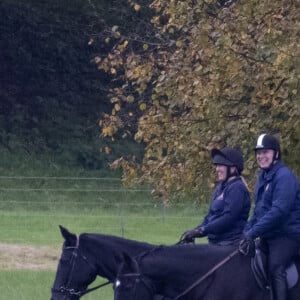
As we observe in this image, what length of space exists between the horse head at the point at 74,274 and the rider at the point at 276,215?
1332 millimetres

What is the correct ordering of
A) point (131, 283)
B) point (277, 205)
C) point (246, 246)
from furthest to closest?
1. point (246, 246)
2. point (277, 205)
3. point (131, 283)

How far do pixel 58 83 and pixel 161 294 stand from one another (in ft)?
84.3

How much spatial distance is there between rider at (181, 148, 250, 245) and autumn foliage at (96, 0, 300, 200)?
282 cm

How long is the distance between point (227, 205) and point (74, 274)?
4.93ft

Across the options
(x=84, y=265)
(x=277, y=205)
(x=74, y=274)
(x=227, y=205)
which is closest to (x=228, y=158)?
(x=227, y=205)

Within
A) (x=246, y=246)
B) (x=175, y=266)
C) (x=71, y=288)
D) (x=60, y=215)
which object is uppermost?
(x=246, y=246)

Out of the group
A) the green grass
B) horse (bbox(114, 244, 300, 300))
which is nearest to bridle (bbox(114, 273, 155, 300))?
horse (bbox(114, 244, 300, 300))

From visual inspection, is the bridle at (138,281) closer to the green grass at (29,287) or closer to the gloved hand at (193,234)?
the gloved hand at (193,234)

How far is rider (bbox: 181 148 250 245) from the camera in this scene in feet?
29.8

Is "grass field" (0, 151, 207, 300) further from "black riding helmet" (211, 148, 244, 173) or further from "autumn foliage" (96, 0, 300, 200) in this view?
"black riding helmet" (211, 148, 244, 173)

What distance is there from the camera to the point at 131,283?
7.86 m

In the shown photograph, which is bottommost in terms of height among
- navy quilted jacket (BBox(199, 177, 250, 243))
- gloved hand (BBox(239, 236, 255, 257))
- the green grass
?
the green grass

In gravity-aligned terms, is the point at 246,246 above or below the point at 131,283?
above

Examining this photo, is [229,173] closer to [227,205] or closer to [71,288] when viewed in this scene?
[227,205]
